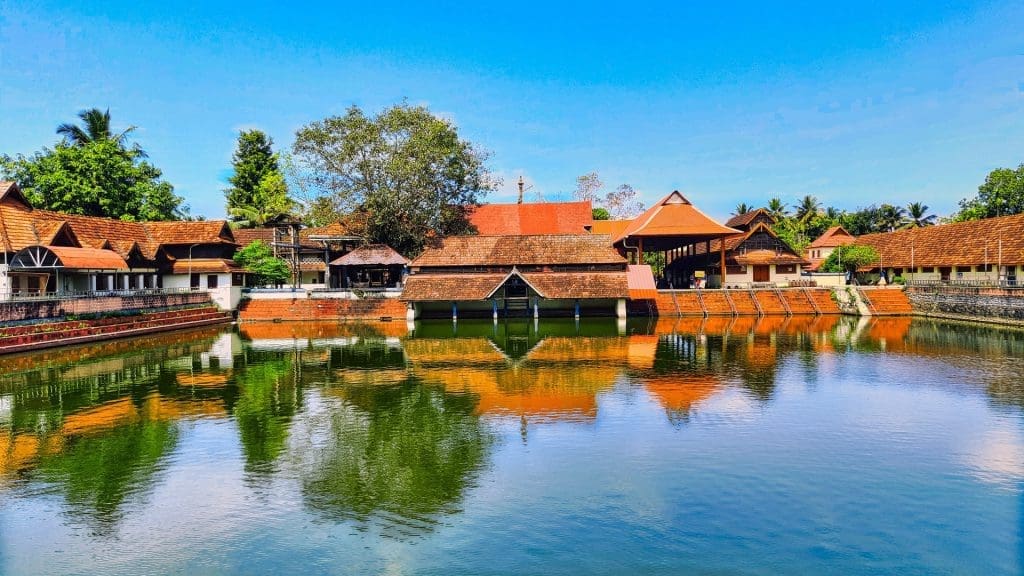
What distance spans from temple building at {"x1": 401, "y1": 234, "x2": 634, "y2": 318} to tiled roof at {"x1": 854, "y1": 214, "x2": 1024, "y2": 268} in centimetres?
1879

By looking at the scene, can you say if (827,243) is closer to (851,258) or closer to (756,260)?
(851,258)

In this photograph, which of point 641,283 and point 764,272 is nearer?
point 641,283

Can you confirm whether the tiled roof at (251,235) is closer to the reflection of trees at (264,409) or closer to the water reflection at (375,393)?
the water reflection at (375,393)

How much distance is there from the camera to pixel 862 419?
11242 mm

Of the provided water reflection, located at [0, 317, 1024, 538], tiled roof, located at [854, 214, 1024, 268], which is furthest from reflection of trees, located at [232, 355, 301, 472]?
tiled roof, located at [854, 214, 1024, 268]

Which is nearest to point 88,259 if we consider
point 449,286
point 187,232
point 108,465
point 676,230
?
point 187,232

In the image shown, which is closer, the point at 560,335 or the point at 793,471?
the point at 793,471

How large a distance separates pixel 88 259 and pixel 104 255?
→ 1.54 m

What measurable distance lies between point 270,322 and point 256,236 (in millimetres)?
13406

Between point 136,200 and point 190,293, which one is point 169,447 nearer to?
point 190,293

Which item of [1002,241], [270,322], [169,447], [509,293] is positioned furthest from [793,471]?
[1002,241]

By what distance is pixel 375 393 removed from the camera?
1405 centimetres

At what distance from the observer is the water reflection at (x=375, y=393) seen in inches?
336

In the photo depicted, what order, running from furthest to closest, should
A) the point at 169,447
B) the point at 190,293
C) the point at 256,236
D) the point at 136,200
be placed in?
the point at 256,236 < the point at 136,200 < the point at 190,293 < the point at 169,447
